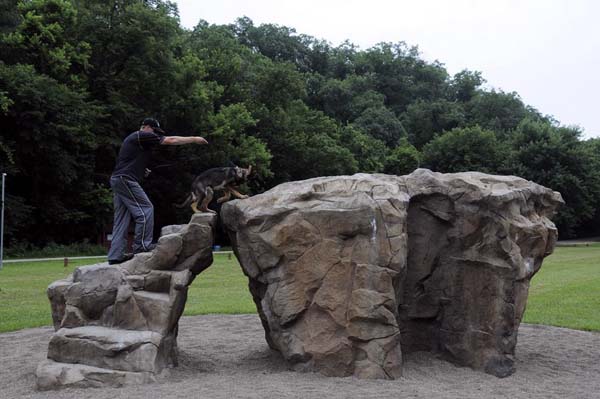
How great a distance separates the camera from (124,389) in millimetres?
8508

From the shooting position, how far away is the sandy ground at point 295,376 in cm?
843

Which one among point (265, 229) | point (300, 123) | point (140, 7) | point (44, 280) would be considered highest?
point (140, 7)

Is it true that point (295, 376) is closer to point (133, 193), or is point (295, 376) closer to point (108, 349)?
point (108, 349)

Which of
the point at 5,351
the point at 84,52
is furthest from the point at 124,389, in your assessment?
the point at 84,52

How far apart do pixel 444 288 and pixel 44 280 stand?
16515 mm

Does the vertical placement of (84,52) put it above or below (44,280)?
above

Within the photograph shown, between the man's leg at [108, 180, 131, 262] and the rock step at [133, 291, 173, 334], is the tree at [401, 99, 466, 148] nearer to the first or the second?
the man's leg at [108, 180, 131, 262]

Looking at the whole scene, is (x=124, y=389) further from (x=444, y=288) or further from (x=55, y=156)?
(x=55, y=156)

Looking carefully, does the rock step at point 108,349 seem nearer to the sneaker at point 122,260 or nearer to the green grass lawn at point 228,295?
the sneaker at point 122,260

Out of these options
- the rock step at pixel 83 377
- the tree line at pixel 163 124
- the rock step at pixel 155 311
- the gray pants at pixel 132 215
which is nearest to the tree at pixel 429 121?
the tree line at pixel 163 124

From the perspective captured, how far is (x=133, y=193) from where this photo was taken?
10.1m

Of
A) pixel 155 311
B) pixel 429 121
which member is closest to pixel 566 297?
pixel 155 311

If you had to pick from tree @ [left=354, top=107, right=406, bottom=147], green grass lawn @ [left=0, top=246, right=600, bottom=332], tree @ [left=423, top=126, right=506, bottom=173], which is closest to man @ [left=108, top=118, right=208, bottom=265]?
green grass lawn @ [left=0, top=246, right=600, bottom=332]

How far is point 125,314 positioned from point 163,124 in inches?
1302
